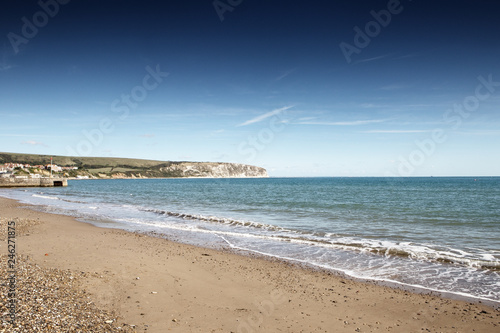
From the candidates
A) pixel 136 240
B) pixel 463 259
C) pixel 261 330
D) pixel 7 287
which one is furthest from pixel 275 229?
pixel 7 287

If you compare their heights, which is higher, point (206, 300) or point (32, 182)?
point (206, 300)

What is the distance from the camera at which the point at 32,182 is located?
87.9 metres

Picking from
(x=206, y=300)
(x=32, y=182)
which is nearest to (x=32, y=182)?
(x=32, y=182)

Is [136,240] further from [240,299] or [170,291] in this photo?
[240,299]

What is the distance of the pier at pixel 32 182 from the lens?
8259cm

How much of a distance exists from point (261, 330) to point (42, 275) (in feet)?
20.7

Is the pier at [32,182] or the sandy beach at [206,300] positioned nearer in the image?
the sandy beach at [206,300]

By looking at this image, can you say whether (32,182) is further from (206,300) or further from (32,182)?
(206,300)

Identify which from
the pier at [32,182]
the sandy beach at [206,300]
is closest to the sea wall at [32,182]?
the pier at [32,182]

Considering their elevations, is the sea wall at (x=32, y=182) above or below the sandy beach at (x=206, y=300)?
below

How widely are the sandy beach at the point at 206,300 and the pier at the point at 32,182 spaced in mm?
91381

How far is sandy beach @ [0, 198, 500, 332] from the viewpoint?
6238 millimetres

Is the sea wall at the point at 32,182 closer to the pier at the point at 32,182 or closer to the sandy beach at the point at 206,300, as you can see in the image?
the pier at the point at 32,182

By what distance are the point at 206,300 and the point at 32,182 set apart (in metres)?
102
